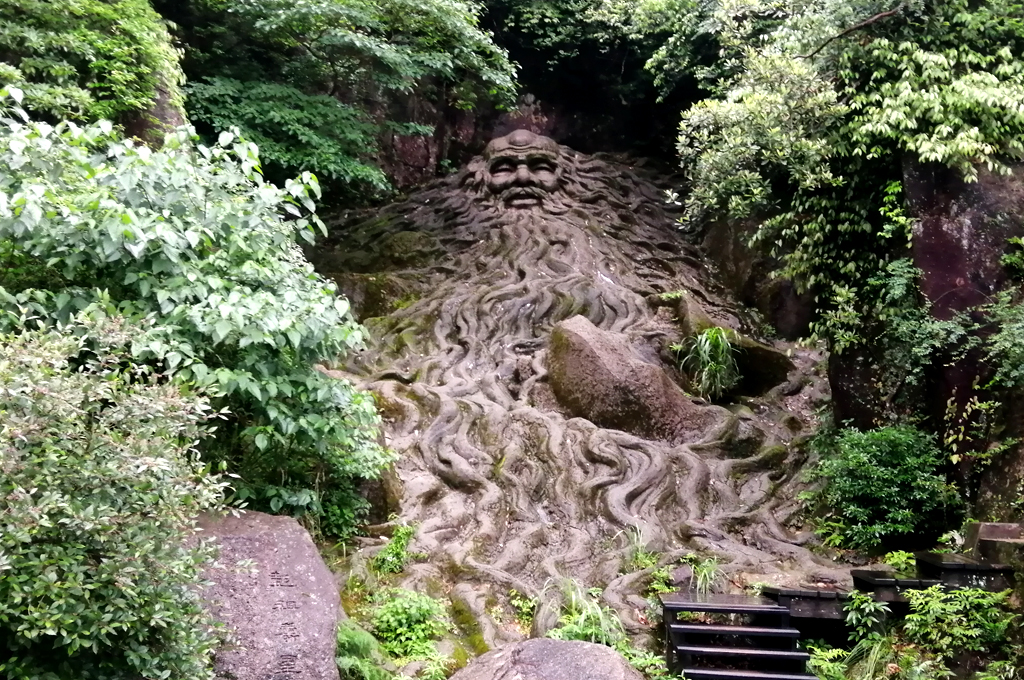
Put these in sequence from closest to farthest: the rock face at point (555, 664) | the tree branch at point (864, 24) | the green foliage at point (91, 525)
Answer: the green foliage at point (91, 525) < the rock face at point (555, 664) < the tree branch at point (864, 24)

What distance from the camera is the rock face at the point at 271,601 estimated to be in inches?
143

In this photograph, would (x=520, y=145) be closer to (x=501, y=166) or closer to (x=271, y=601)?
(x=501, y=166)

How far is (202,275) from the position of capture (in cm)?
448

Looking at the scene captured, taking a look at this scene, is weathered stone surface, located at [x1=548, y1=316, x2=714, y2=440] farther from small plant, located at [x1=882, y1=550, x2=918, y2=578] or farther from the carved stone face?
the carved stone face

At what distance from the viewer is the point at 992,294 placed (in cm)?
630

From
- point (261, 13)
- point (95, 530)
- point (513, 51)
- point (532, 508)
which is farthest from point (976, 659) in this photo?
point (513, 51)

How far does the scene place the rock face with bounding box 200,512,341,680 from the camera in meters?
3.64

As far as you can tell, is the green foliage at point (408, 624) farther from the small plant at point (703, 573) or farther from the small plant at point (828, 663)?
the small plant at point (828, 663)

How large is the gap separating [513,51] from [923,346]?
12.8m

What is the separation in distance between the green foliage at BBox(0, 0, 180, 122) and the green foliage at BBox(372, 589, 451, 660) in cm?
471

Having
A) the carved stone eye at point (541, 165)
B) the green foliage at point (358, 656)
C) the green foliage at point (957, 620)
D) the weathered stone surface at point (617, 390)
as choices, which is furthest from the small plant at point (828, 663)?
the carved stone eye at point (541, 165)

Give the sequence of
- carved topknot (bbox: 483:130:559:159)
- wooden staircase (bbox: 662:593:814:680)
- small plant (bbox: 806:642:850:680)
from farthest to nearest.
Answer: carved topknot (bbox: 483:130:559:159)
small plant (bbox: 806:642:850:680)
wooden staircase (bbox: 662:593:814:680)

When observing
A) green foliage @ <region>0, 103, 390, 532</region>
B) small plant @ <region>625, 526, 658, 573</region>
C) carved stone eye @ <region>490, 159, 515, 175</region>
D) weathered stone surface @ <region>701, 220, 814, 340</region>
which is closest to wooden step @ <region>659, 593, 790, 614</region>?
small plant @ <region>625, 526, 658, 573</region>

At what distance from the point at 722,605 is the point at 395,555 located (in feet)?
8.15
